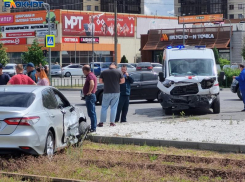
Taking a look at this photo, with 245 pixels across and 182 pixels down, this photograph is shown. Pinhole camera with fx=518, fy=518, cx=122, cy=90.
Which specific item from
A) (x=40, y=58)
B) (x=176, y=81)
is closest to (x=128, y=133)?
(x=176, y=81)

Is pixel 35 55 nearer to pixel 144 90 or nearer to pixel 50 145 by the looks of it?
pixel 144 90

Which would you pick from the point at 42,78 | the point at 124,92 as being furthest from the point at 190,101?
the point at 42,78

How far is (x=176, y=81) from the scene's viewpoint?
17359 mm

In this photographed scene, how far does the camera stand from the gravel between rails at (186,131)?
11.6 metres

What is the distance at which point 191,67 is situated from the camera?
1803cm

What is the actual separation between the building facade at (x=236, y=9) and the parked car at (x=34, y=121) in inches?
4602

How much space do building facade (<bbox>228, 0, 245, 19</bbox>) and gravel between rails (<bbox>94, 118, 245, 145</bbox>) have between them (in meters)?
112

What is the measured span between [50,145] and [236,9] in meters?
120

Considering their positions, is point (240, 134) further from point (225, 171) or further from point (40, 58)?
point (40, 58)

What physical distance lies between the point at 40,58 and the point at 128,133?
104 feet

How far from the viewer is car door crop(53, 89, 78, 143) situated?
10.4 meters

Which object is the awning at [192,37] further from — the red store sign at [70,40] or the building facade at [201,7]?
the building facade at [201,7]

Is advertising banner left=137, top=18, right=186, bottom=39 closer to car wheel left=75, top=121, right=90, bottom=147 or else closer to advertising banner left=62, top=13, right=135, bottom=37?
advertising banner left=62, top=13, right=135, bottom=37

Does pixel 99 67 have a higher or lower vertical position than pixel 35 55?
lower
